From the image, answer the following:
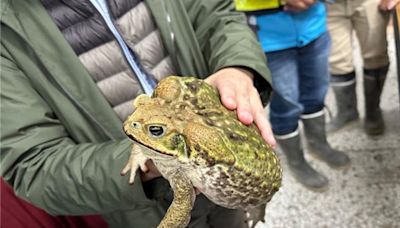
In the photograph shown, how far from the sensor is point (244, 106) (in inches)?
37.6

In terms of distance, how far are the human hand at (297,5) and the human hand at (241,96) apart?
0.79 metres

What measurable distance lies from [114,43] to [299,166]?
1.34 metres

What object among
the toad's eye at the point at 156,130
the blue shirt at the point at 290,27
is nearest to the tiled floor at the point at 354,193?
the blue shirt at the point at 290,27

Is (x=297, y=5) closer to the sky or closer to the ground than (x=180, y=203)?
closer to the ground

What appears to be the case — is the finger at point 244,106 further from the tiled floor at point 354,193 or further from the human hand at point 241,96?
the tiled floor at point 354,193

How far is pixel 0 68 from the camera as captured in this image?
0.96 m

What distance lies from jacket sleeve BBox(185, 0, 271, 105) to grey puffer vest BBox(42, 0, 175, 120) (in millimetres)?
103

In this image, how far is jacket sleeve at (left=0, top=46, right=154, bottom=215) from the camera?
0.96 metres

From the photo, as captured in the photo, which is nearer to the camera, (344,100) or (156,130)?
(156,130)

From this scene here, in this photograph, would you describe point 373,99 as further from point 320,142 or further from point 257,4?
point 257,4

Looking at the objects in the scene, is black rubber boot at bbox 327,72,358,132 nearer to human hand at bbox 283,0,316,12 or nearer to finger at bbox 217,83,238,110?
human hand at bbox 283,0,316,12

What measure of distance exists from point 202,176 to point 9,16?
1.51 feet

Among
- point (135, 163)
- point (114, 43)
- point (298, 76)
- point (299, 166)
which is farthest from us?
point (299, 166)

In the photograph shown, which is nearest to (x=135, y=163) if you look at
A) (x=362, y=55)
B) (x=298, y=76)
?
(x=298, y=76)
